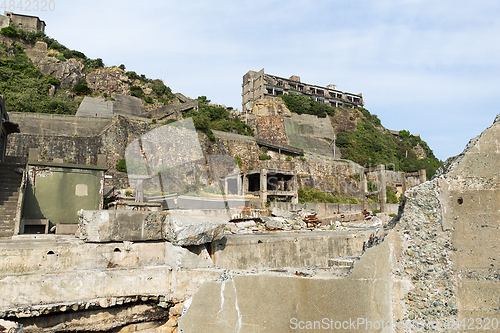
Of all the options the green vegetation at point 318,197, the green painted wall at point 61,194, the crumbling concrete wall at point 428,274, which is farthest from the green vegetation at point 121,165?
the crumbling concrete wall at point 428,274

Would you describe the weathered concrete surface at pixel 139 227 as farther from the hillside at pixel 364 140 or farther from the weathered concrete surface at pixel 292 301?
the hillside at pixel 364 140

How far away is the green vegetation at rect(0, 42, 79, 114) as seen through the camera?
90.0ft

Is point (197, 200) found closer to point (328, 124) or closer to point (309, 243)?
point (309, 243)

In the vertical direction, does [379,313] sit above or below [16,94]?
below

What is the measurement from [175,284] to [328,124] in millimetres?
47459

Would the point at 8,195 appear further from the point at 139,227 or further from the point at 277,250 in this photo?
the point at 277,250

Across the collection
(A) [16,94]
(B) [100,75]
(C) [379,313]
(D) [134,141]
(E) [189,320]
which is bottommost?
(E) [189,320]

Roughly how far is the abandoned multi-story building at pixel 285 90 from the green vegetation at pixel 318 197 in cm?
2098

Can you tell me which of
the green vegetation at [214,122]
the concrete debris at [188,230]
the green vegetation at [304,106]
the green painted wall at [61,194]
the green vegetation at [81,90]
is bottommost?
the concrete debris at [188,230]

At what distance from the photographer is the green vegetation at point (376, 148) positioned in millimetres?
46156

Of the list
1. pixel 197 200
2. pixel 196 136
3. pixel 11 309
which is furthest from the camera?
pixel 196 136

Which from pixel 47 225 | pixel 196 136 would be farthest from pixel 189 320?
pixel 196 136

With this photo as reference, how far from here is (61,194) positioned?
1246 centimetres

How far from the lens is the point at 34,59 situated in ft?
132
